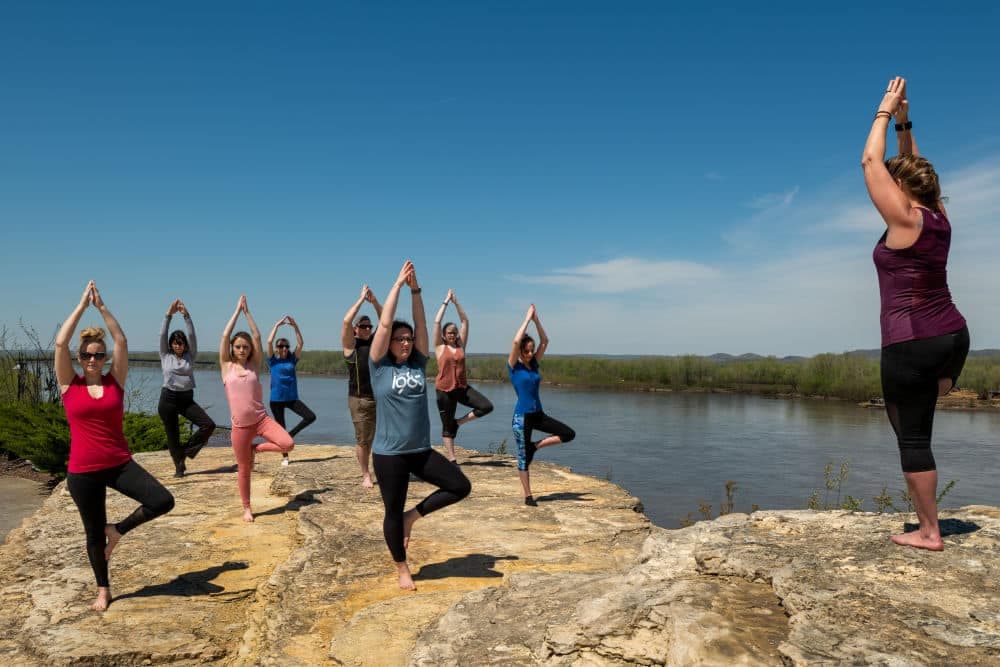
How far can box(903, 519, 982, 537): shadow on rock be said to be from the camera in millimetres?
3402

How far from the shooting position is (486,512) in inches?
248

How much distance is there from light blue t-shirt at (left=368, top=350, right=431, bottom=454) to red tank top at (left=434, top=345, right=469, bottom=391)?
3712mm

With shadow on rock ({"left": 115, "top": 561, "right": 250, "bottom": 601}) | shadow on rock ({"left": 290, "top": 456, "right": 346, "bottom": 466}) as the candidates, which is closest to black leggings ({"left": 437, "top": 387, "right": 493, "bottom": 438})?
shadow on rock ({"left": 290, "top": 456, "right": 346, "bottom": 466})

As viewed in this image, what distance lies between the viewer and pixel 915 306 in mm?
3043

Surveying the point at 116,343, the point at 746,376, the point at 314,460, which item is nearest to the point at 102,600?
the point at 116,343

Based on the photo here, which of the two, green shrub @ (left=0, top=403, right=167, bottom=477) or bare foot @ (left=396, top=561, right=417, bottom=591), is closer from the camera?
bare foot @ (left=396, top=561, right=417, bottom=591)

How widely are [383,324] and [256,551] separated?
7.76 ft

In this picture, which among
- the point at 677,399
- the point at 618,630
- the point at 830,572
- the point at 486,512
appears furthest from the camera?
the point at 677,399

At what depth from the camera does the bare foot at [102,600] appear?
4.12 metres

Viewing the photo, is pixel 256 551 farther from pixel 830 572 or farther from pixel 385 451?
pixel 830 572

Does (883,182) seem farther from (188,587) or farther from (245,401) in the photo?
(245,401)

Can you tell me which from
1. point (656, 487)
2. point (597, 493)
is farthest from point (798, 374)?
point (597, 493)

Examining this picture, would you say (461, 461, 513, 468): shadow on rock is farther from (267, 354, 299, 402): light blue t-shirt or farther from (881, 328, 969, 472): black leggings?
(881, 328, 969, 472): black leggings

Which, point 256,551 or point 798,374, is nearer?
point 256,551
